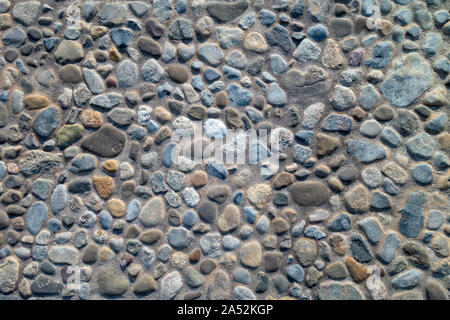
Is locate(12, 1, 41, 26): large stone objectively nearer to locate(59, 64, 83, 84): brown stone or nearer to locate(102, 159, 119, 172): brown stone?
locate(59, 64, 83, 84): brown stone

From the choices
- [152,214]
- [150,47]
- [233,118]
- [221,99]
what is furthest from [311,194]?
[150,47]

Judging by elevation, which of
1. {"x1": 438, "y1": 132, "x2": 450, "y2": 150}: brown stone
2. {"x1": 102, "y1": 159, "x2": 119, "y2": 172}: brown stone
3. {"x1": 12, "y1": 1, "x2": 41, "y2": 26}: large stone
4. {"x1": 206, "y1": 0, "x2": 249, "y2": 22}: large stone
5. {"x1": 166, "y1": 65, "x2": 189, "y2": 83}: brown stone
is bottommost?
{"x1": 102, "y1": 159, "x2": 119, "y2": 172}: brown stone

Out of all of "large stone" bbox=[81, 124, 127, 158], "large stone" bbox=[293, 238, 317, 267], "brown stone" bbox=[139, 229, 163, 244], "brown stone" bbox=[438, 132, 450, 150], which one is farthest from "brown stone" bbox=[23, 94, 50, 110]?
"brown stone" bbox=[438, 132, 450, 150]

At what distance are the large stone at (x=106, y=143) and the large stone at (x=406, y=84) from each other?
125 centimetres

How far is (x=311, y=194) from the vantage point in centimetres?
145

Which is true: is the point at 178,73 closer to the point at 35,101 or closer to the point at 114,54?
the point at 114,54

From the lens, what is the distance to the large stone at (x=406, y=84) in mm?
1470

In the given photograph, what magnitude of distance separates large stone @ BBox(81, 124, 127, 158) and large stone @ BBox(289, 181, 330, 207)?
33.3 inches

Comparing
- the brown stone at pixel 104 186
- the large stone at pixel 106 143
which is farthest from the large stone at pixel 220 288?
the large stone at pixel 106 143

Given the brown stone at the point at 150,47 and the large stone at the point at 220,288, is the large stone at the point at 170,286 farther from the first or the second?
the brown stone at the point at 150,47

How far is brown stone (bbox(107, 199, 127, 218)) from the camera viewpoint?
4.80ft

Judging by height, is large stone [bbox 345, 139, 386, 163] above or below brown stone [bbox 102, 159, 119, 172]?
above

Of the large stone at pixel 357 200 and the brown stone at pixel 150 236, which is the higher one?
the large stone at pixel 357 200

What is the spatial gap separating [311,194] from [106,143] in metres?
0.98
